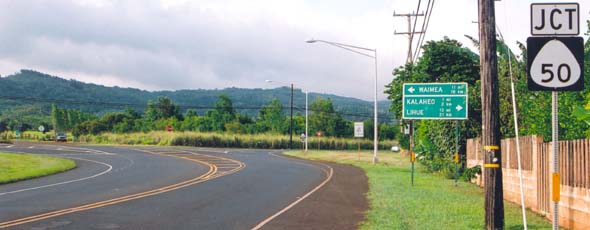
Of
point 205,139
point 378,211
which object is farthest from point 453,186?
point 205,139

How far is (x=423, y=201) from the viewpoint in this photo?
19.1m

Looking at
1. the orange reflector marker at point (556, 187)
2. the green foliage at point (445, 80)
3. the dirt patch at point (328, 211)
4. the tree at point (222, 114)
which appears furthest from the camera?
the tree at point (222, 114)

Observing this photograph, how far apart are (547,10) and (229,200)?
1264 centimetres

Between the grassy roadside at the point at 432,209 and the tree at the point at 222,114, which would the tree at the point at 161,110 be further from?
the grassy roadside at the point at 432,209

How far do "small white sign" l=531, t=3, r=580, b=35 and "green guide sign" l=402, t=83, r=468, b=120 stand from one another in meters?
17.7

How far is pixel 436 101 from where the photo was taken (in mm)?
26703

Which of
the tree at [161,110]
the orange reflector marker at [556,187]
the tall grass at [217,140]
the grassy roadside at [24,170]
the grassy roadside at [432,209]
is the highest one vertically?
the tree at [161,110]

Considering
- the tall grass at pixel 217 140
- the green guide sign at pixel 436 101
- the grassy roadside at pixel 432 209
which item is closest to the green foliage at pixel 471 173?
the grassy roadside at pixel 432 209

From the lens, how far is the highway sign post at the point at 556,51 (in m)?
8.36

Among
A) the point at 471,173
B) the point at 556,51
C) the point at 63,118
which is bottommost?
the point at 471,173

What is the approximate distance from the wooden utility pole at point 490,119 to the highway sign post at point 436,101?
44.4 ft

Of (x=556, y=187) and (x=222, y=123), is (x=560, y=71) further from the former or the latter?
(x=222, y=123)

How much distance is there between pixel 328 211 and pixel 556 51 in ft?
31.8

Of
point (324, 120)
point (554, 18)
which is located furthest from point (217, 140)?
point (554, 18)
